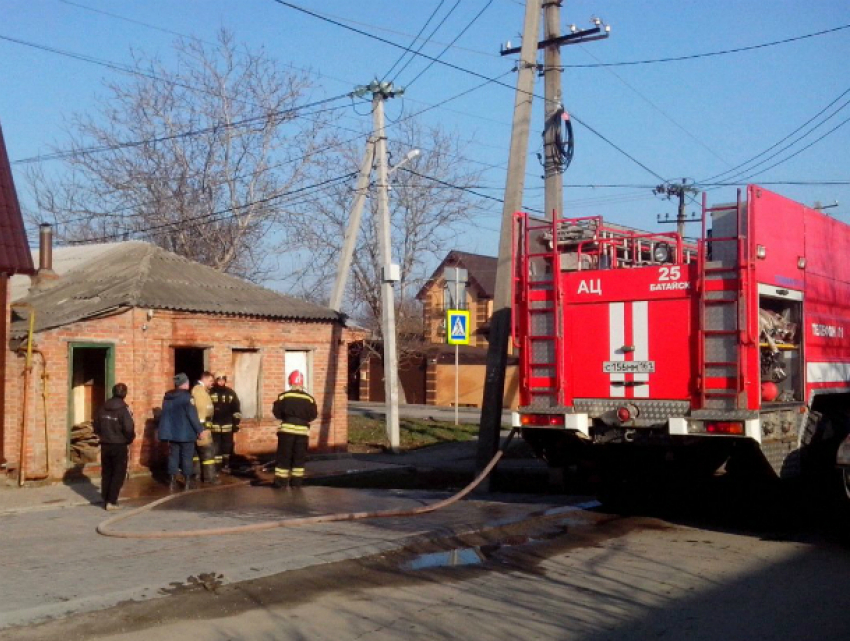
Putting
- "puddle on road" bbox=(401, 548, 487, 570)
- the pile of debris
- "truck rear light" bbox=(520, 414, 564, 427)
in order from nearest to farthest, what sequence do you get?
"puddle on road" bbox=(401, 548, 487, 570), "truck rear light" bbox=(520, 414, 564, 427), the pile of debris

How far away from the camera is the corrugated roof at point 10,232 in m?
14.2

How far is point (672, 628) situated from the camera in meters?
6.96

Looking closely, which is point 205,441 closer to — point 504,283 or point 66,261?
point 504,283

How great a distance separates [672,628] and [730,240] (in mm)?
4363

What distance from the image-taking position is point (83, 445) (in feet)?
52.5

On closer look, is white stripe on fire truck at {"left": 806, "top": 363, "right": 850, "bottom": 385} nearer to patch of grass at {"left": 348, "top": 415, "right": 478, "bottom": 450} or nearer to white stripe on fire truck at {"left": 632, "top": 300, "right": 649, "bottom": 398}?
white stripe on fire truck at {"left": 632, "top": 300, "right": 649, "bottom": 398}

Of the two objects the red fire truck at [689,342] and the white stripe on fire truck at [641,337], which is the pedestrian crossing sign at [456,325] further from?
the white stripe on fire truck at [641,337]

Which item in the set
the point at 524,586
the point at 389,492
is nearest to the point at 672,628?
the point at 524,586

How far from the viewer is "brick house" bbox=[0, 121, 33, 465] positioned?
1405cm

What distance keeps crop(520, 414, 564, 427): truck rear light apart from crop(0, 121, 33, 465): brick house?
7.55m

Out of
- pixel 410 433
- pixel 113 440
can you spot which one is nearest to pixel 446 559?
pixel 113 440

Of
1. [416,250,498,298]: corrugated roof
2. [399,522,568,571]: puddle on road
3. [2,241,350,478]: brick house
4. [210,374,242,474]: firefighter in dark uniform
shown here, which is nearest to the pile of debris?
[2,241,350,478]: brick house

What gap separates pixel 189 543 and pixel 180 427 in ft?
13.7

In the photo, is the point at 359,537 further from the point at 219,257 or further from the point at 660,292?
the point at 219,257
